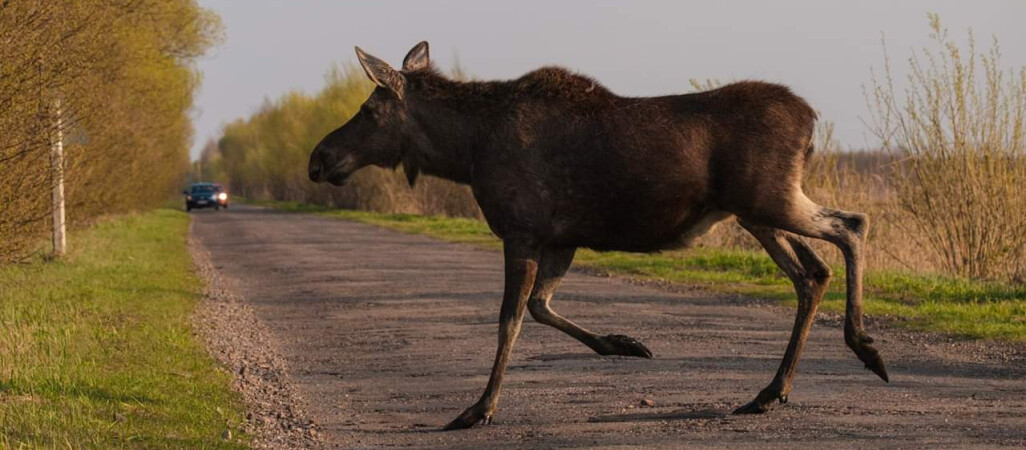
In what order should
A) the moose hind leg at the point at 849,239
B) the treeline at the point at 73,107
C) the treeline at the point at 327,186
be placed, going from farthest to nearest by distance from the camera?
the treeline at the point at 327,186
the treeline at the point at 73,107
the moose hind leg at the point at 849,239

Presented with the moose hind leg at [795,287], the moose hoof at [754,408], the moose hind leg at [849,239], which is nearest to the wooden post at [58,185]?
the moose hind leg at [795,287]

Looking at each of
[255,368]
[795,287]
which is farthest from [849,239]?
[255,368]

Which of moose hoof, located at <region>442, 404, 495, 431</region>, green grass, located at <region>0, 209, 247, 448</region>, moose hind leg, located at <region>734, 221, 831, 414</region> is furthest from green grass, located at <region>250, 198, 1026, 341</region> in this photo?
green grass, located at <region>0, 209, 247, 448</region>

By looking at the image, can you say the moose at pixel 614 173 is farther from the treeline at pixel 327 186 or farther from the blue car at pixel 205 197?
the blue car at pixel 205 197

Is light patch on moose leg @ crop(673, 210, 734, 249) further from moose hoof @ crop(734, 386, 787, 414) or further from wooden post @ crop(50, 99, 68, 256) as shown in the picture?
wooden post @ crop(50, 99, 68, 256)

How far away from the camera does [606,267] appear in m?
20.6

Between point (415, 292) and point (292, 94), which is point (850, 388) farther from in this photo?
point (292, 94)

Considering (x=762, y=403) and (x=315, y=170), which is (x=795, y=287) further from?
(x=315, y=170)

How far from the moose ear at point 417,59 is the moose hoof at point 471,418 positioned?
90.1 inches

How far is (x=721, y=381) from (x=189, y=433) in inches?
142

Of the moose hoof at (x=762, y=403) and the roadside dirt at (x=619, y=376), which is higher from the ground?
the moose hoof at (x=762, y=403)

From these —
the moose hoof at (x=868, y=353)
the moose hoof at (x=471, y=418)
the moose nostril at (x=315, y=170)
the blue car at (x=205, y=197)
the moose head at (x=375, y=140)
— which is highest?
the moose head at (x=375, y=140)

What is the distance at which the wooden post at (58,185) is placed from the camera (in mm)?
15117

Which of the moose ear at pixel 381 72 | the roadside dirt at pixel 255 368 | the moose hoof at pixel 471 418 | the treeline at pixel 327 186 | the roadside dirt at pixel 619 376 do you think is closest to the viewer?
the roadside dirt at pixel 619 376
